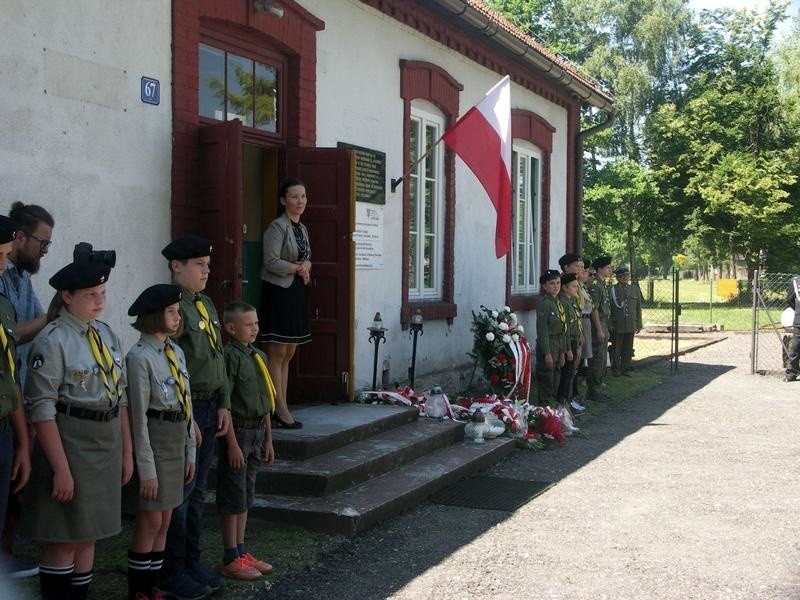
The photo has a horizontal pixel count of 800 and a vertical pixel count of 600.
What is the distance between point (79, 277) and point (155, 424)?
2.52 ft

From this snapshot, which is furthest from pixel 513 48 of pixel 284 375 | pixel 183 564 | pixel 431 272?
pixel 183 564

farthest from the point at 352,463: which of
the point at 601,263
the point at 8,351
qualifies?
the point at 601,263

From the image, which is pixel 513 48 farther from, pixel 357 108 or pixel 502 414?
pixel 502 414

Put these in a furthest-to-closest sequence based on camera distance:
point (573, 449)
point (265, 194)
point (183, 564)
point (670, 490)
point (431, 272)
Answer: point (431, 272)
point (573, 449)
point (265, 194)
point (670, 490)
point (183, 564)

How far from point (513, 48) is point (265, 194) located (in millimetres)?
5293

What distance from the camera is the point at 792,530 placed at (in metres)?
6.32

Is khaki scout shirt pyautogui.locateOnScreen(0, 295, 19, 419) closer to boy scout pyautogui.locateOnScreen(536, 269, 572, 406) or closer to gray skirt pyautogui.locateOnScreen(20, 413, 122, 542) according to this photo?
gray skirt pyautogui.locateOnScreen(20, 413, 122, 542)

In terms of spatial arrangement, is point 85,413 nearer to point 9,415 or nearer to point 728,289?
point 9,415

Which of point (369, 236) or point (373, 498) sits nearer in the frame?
point (373, 498)

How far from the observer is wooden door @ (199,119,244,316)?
6.84m

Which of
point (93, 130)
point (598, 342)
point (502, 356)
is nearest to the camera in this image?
point (93, 130)

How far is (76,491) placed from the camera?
391cm

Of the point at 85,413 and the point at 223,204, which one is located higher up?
the point at 223,204

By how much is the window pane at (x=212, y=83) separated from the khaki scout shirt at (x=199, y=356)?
3.09 metres
